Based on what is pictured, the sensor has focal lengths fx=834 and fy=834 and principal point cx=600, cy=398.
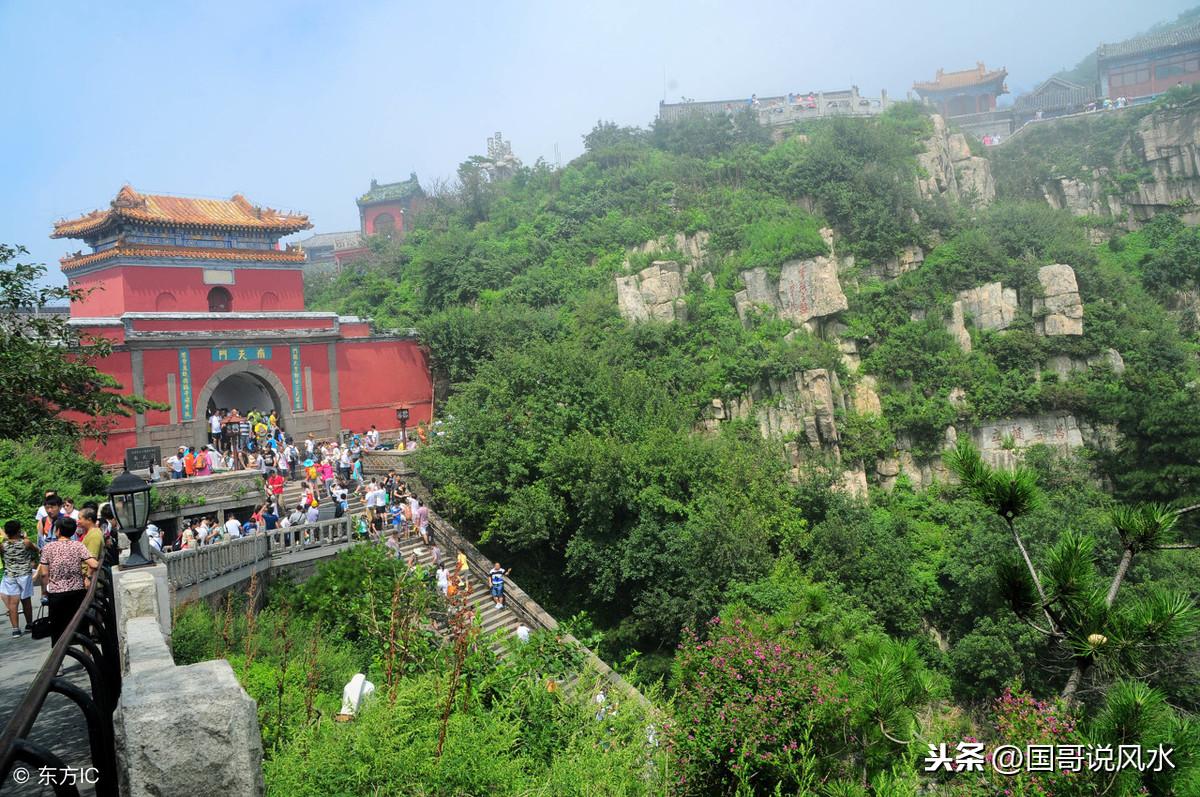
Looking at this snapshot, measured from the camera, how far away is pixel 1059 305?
2331 centimetres

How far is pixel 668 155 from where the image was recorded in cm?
3362

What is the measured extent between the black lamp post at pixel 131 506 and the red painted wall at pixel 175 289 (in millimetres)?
13634

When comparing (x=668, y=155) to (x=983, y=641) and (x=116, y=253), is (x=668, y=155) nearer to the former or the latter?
(x=116, y=253)

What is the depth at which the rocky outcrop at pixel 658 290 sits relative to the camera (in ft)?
80.9

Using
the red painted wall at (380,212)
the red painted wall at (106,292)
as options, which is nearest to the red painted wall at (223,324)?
the red painted wall at (106,292)

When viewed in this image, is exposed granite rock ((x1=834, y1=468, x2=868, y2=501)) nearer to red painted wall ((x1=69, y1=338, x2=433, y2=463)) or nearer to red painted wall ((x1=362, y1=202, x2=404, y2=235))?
red painted wall ((x1=69, y1=338, x2=433, y2=463))

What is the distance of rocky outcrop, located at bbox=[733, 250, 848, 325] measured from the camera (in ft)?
77.6

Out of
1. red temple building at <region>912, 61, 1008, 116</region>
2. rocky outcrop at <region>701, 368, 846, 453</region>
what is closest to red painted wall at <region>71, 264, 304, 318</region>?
rocky outcrop at <region>701, 368, 846, 453</region>

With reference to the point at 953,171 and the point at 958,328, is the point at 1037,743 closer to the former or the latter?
the point at 958,328

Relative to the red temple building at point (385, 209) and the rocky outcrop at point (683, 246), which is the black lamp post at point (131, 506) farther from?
the red temple building at point (385, 209)

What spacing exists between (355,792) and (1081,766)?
144 inches

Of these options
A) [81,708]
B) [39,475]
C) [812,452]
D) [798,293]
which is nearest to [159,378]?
[39,475]

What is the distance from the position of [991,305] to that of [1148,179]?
13.1m

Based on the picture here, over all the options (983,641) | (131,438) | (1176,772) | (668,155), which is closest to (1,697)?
(1176,772)
